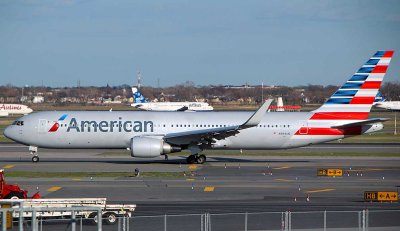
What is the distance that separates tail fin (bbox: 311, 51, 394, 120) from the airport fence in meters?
22.7

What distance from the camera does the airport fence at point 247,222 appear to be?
26.4m

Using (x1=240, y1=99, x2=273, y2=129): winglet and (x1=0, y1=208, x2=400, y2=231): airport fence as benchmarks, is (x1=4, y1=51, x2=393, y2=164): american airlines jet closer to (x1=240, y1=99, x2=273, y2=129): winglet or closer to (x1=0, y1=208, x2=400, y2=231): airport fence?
(x1=240, y1=99, x2=273, y2=129): winglet

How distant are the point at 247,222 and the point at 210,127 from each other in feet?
83.0

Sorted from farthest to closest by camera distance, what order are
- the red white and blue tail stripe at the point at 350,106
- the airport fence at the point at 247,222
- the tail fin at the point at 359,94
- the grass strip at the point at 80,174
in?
the tail fin at the point at 359,94, the red white and blue tail stripe at the point at 350,106, the grass strip at the point at 80,174, the airport fence at the point at 247,222

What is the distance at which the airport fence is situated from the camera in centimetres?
2642

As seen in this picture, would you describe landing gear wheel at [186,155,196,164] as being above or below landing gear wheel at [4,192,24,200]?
above

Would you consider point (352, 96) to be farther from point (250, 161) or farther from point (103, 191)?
point (103, 191)

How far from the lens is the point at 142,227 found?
26.9m

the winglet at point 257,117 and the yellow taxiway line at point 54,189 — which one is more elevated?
the winglet at point 257,117

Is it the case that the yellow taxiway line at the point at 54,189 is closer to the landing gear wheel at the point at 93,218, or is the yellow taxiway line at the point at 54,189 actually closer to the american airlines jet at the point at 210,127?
the landing gear wheel at the point at 93,218

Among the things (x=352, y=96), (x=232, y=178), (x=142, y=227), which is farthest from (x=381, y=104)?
(x=142, y=227)

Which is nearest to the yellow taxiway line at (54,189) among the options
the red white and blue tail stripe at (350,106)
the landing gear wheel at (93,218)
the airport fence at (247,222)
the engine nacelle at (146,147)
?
the landing gear wheel at (93,218)

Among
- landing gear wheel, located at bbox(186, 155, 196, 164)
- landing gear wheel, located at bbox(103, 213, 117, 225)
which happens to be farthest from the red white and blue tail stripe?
landing gear wheel, located at bbox(103, 213, 117, 225)

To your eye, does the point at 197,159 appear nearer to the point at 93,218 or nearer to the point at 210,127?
the point at 210,127
